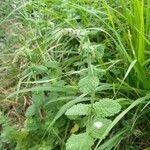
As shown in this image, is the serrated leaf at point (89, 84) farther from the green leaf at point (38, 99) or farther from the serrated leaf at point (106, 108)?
the green leaf at point (38, 99)

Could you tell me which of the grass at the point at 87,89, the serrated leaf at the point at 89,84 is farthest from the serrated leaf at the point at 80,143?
the serrated leaf at the point at 89,84

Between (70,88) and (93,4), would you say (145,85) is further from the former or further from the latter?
(93,4)

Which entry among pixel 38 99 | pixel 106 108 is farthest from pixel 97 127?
pixel 38 99

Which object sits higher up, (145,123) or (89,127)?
(89,127)

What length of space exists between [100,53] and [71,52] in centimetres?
39

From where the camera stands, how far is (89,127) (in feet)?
4.33

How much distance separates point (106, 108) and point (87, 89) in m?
0.10

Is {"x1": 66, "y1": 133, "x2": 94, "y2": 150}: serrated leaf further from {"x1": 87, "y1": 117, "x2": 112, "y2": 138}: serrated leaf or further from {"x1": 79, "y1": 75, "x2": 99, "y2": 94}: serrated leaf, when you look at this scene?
{"x1": 79, "y1": 75, "x2": 99, "y2": 94}: serrated leaf

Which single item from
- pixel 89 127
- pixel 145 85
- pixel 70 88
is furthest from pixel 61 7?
pixel 89 127

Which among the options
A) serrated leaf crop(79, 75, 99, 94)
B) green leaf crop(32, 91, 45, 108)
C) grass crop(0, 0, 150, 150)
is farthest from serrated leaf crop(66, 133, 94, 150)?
green leaf crop(32, 91, 45, 108)

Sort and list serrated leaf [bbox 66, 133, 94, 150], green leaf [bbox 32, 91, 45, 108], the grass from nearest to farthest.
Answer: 1. serrated leaf [bbox 66, 133, 94, 150]
2. the grass
3. green leaf [bbox 32, 91, 45, 108]

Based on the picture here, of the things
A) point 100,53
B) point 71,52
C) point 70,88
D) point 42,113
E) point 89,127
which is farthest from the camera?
point 71,52

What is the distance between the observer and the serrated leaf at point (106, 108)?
1297mm

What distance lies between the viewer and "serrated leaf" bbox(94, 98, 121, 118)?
4.25 ft
